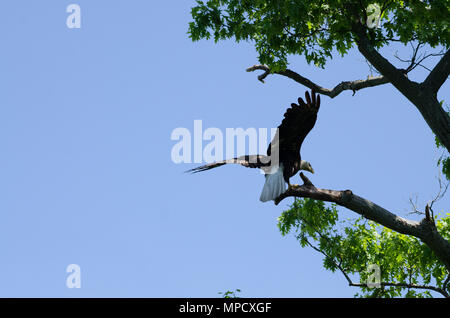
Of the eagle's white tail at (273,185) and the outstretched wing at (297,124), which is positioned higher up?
the outstretched wing at (297,124)

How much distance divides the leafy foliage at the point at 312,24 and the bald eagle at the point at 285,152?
2025mm

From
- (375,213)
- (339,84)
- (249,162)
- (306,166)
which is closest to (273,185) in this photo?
(249,162)

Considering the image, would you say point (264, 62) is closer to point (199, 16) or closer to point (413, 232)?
point (199, 16)

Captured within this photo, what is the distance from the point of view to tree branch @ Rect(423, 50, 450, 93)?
9.81 m

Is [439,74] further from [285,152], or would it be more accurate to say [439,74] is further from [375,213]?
[285,152]

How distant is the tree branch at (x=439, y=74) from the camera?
9.81 meters

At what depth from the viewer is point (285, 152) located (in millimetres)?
8773

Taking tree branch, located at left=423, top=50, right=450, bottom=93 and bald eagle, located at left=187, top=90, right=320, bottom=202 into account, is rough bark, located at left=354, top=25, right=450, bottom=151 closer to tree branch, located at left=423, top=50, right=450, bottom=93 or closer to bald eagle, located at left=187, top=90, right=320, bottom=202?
tree branch, located at left=423, top=50, right=450, bottom=93

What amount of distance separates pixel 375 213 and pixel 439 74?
111 inches

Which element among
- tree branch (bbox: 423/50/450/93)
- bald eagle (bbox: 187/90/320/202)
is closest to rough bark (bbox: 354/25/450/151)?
tree branch (bbox: 423/50/450/93)

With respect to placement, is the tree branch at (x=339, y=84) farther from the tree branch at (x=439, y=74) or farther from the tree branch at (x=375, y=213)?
the tree branch at (x=375, y=213)

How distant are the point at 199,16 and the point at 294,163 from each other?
148 inches

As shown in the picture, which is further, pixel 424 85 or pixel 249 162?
pixel 424 85

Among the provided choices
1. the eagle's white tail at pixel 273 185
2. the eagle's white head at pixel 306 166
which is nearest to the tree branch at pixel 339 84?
the eagle's white head at pixel 306 166
